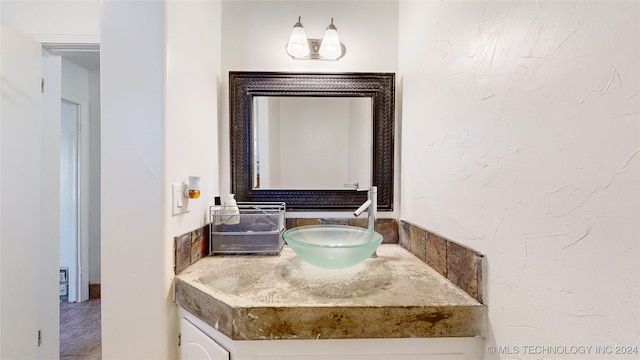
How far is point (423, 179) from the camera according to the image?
3.67ft

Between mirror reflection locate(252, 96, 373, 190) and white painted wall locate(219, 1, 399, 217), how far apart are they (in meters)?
0.17

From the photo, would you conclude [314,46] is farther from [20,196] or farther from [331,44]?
[20,196]

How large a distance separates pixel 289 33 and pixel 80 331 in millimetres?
Answer: 2696

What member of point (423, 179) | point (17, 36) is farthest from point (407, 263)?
point (17, 36)

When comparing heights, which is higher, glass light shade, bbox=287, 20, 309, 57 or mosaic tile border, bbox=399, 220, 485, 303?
glass light shade, bbox=287, 20, 309, 57

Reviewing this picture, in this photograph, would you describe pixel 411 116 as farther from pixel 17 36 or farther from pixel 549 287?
pixel 17 36

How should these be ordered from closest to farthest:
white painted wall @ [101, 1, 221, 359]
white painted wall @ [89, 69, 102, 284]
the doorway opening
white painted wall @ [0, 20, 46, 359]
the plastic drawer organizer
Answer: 1. white painted wall @ [101, 1, 221, 359]
2. the plastic drawer organizer
3. white painted wall @ [0, 20, 46, 359]
4. the doorway opening
5. white painted wall @ [89, 69, 102, 284]

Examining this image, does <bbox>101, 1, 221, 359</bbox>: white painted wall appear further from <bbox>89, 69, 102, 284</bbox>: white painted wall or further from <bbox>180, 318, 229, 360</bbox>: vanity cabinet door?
<bbox>89, 69, 102, 284</bbox>: white painted wall

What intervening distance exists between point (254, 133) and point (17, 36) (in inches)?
49.1

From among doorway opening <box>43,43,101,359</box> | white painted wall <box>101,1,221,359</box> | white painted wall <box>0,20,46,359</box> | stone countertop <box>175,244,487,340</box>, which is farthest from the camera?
doorway opening <box>43,43,101,359</box>

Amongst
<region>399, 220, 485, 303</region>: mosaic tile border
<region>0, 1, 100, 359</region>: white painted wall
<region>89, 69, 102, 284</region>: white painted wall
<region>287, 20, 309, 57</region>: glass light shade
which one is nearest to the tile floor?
<region>89, 69, 102, 284</region>: white painted wall

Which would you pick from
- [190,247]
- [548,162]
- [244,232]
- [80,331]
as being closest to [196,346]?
[190,247]

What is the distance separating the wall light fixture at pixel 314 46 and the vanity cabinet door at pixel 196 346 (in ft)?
4.10

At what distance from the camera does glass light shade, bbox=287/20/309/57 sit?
4.30 feet
